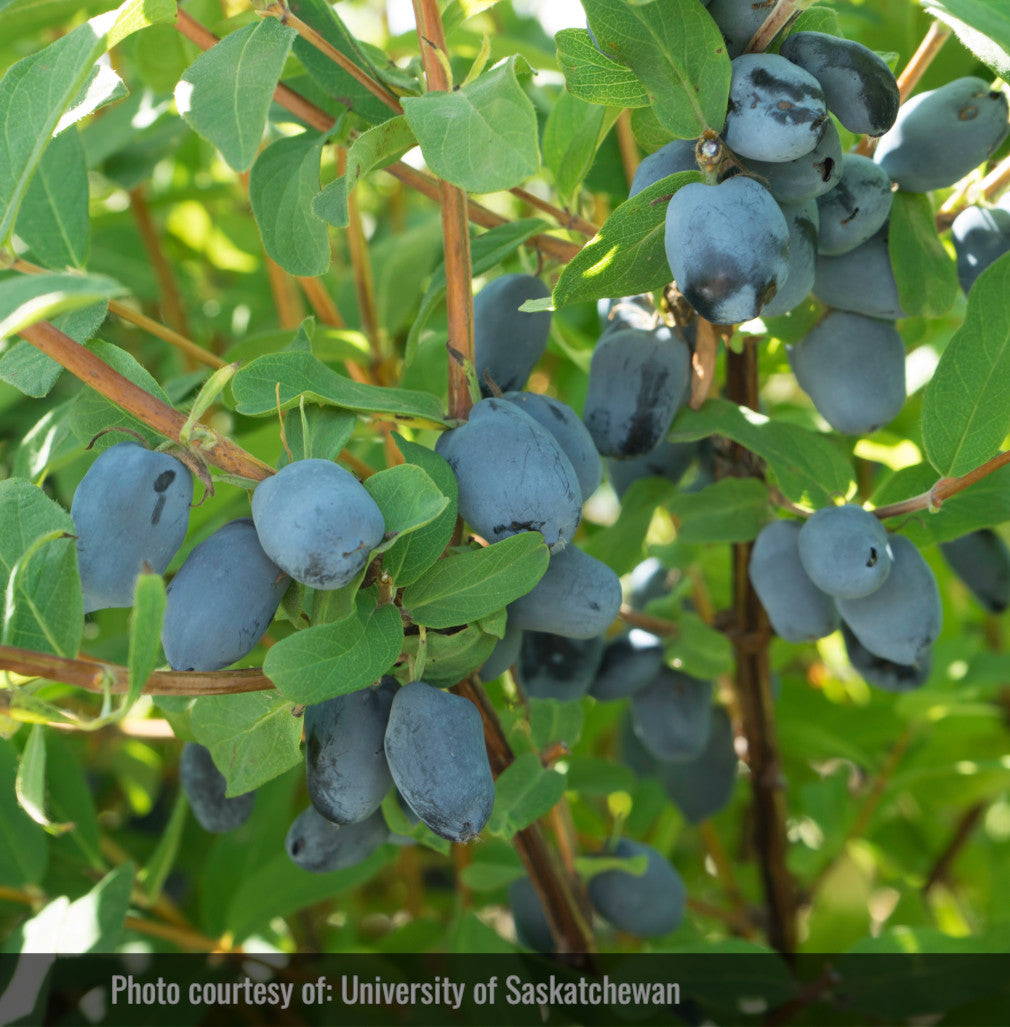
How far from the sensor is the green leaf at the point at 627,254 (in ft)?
1.67

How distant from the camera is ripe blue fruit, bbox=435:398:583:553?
0.50 meters

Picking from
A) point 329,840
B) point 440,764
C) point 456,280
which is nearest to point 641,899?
point 329,840

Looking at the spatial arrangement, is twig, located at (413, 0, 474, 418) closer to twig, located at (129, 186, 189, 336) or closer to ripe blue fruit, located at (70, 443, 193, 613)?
ripe blue fruit, located at (70, 443, 193, 613)

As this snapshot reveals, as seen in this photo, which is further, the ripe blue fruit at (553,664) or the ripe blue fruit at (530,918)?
the ripe blue fruit at (530,918)

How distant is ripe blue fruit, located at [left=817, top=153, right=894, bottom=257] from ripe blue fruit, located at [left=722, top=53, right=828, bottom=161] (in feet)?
0.33

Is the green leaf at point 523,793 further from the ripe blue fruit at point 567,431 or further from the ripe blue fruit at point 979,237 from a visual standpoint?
the ripe blue fruit at point 979,237

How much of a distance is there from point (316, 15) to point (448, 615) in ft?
1.13

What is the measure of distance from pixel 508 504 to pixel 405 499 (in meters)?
0.06

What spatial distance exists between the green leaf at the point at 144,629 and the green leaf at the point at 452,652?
0.14 m

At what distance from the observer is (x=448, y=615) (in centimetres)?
51

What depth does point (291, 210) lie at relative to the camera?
60 centimetres

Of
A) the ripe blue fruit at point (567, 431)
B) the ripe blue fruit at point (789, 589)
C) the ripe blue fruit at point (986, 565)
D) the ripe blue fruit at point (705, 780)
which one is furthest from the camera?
the ripe blue fruit at point (705, 780)

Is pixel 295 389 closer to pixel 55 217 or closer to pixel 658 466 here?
pixel 55 217

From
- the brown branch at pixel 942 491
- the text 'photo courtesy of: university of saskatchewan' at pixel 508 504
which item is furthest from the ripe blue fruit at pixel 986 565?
the brown branch at pixel 942 491
